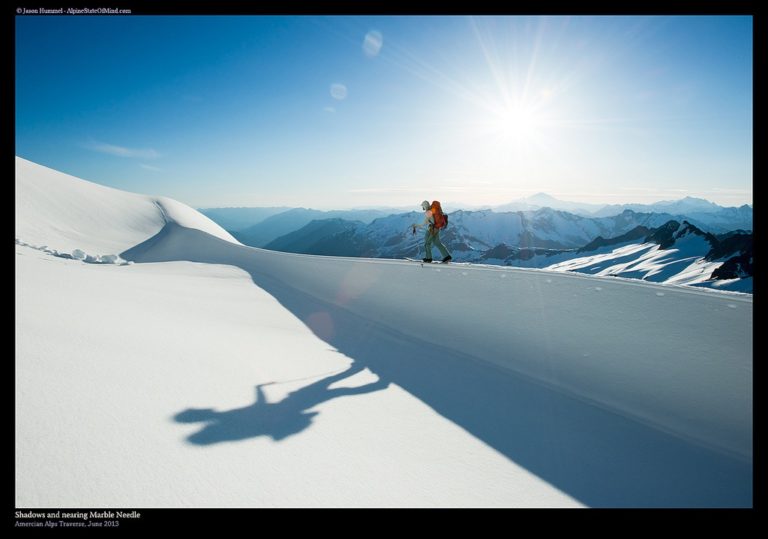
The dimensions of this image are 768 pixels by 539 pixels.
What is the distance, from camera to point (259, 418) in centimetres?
366

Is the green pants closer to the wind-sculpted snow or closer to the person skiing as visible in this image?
the person skiing

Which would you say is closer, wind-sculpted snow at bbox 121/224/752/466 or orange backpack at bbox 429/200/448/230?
wind-sculpted snow at bbox 121/224/752/466

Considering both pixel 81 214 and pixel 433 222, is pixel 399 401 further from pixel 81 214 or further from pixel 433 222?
pixel 81 214

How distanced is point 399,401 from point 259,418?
5.89 ft

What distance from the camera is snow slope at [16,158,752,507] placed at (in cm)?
279

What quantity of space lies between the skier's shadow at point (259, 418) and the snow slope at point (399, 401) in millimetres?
21

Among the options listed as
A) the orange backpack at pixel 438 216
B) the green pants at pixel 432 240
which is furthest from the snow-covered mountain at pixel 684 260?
the orange backpack at pixel 438 216

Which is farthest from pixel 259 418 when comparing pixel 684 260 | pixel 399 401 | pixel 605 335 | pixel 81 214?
pixel 684 260

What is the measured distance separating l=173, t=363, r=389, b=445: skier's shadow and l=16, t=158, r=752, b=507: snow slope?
0.02 m

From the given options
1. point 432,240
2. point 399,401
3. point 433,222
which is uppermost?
point 433,222

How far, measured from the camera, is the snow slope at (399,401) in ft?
9.17

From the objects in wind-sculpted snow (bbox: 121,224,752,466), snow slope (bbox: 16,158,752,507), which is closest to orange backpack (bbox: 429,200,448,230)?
wind-sculpted snow (bbox: 121,224,752,466)

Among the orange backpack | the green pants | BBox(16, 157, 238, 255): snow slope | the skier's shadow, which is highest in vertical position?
BBox(16, 157, 238, 255): snow slope
